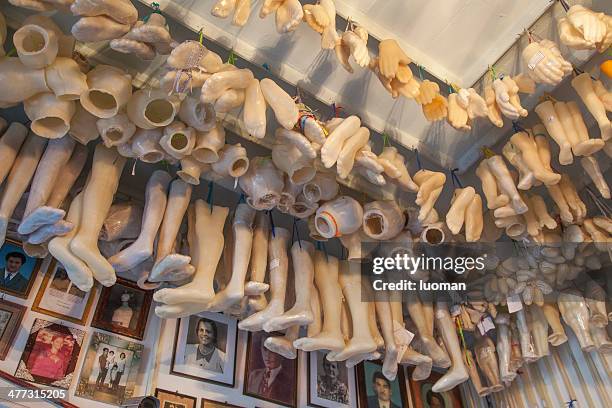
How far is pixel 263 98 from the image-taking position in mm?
1519

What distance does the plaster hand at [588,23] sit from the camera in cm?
149

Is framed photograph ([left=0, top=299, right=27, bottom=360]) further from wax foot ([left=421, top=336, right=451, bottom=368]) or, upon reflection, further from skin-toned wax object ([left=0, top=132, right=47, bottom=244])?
wax foot ([left=421, top=336, right=451, bottom=368])

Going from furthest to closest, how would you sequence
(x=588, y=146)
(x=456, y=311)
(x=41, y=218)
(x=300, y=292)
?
1. (x=456, y=311)
2. (x=300, y=292)
3. (x=588, y=146)
4. (x=41, y=218)

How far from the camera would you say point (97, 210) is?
1.52 m

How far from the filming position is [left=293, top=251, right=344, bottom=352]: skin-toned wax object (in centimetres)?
170

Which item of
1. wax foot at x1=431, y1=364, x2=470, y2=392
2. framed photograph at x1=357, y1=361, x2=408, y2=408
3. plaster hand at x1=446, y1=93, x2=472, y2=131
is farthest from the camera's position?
framed photograph at x1=357, y1=361, x2=408, y2=408

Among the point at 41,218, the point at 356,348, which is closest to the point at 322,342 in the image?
the point at 356,348

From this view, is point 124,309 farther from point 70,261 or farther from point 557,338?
point 557,338

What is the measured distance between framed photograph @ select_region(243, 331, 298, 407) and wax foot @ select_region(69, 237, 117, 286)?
77 centimetres

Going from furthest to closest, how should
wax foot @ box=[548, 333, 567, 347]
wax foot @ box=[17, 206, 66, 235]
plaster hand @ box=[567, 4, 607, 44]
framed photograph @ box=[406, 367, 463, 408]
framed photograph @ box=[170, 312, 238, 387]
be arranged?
framed photograph @ box=[406, 367, 463, 408] < wax foot @ box=[548, 333, 567, 347] < framed photograph @ box=[170, 312, 238, 387] < plaster hand @ box=[567, 4, 607, 44] < wax foot @ box=[17, 206, 66, 235]

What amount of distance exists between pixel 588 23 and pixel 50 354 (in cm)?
189

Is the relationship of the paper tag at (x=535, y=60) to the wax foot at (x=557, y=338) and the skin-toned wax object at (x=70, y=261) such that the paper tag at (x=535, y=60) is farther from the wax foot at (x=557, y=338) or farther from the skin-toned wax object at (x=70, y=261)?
the skin-toned wax object at (x=70, y=261)

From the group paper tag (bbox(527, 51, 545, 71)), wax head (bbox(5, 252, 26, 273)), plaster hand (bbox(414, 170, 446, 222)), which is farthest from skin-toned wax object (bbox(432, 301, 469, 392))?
wax head (bbox(5, 252, 26, 273))

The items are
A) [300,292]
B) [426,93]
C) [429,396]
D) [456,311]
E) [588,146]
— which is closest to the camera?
[588,146]
